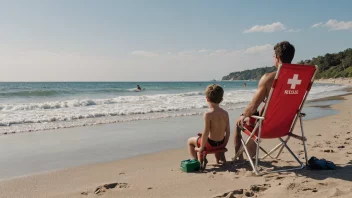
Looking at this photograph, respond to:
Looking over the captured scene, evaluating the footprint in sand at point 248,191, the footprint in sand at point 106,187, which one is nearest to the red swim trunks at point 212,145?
the footprint in sand at point 248,191

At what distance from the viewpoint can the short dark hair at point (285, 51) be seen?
3.85m

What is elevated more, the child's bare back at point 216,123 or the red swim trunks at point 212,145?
the child's bare back at point 216,123

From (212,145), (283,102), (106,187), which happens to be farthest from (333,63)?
(106,187)

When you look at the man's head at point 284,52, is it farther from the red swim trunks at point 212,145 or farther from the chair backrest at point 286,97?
the red swim trunks at point 212,145

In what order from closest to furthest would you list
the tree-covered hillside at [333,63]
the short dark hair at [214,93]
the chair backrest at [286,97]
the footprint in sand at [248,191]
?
1. the footprint in sand at [248,191]
2. the chair backrest at [286,97]
3. the short dark hair at [214,93]
4. the tree-covered hillside at [333,63]

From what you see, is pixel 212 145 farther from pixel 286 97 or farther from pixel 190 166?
pixel 286 97

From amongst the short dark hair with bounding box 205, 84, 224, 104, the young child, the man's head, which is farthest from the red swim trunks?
the man's head

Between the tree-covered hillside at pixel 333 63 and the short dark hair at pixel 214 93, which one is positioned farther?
the tree-covered hillside at pixel 333 63

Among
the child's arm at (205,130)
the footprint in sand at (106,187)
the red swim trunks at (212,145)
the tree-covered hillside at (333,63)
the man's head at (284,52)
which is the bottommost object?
the footprint in sand at (106,187)

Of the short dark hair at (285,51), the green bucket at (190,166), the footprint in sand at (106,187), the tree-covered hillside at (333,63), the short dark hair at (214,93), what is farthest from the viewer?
the tree-covered hillside at (333,63)

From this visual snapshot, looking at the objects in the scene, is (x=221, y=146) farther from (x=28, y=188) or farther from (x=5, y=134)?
(x=5, y=134)

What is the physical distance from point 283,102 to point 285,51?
638mm

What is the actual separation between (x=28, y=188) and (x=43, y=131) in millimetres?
4831

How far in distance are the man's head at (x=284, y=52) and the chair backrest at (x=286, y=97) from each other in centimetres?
23
